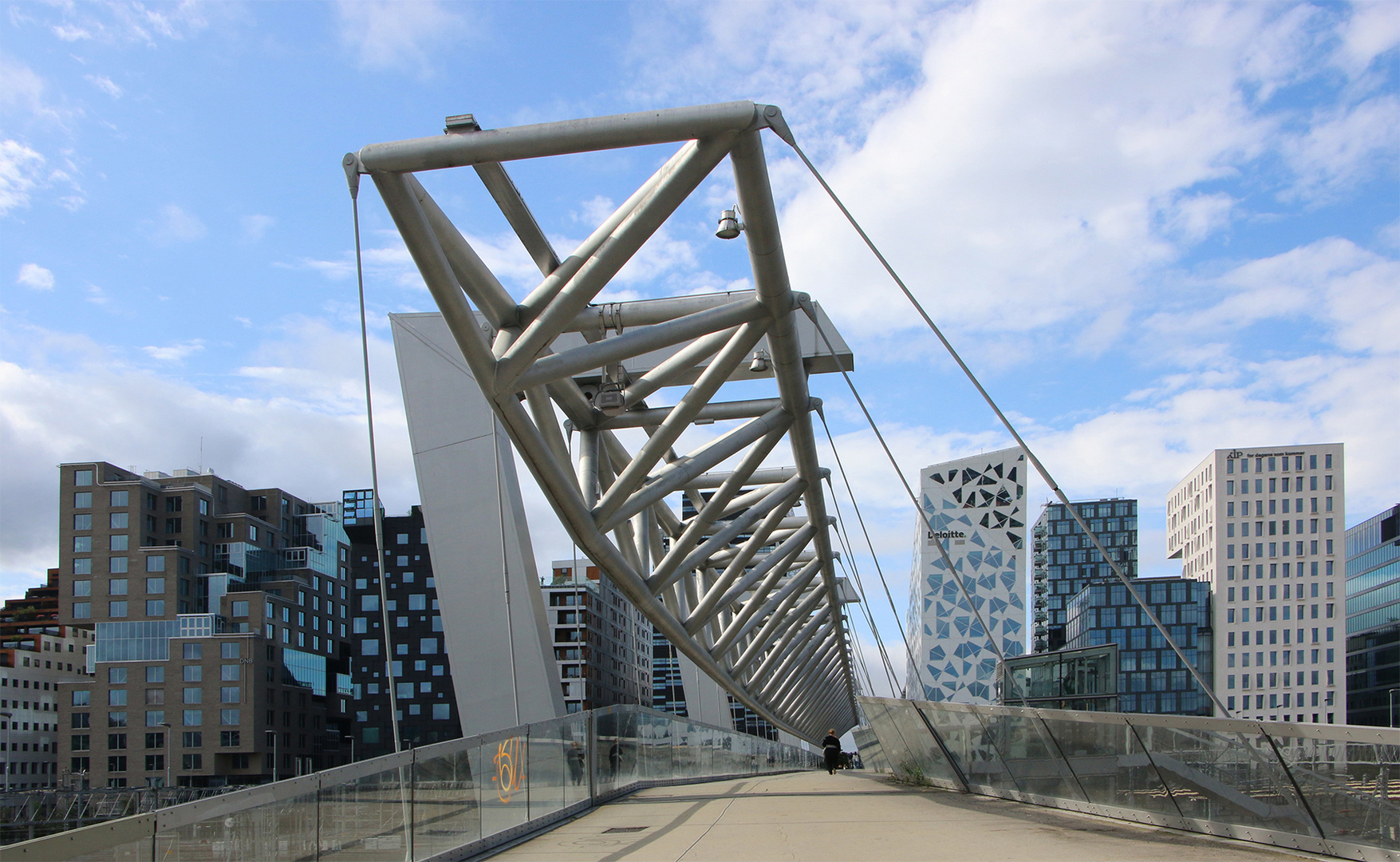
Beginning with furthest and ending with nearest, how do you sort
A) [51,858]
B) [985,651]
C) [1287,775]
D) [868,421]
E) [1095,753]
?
1. [985,651]
2. [868,421]
3. [1095,753]
4. [1287,775]
5. [51,858]

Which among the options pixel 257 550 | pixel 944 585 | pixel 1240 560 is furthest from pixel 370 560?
pixel 1240 560

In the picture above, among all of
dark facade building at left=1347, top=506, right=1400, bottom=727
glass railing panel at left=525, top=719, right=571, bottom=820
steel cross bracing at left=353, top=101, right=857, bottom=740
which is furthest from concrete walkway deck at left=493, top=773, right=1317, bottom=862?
dark facade building at left=1347, top=506, right=1400, bottom=727

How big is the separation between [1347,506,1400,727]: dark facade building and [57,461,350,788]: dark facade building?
273 ft

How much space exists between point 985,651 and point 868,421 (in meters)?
86.3

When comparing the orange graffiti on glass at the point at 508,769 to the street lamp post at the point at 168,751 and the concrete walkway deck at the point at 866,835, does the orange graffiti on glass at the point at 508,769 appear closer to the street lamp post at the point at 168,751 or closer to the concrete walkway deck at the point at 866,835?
the concrete walkway deck at the point at 866,835

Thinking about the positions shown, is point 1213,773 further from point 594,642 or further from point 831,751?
point 594,642

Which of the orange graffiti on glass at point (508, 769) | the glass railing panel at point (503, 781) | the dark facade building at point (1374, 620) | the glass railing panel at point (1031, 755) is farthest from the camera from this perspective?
the dark facade building at point (1374, 620)

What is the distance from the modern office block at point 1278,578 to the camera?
95125 mm

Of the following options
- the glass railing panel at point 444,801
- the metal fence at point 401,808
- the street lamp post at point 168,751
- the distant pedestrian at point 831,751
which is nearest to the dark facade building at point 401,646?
the street lamp post at point 168,751

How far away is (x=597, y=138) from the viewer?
8125mm

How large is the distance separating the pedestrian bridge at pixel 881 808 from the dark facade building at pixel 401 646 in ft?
262

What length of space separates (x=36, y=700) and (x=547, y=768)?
93.6m

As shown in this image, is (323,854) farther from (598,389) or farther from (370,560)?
(370,560)

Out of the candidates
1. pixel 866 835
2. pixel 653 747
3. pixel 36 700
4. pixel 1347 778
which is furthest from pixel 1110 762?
pixel 36 700
